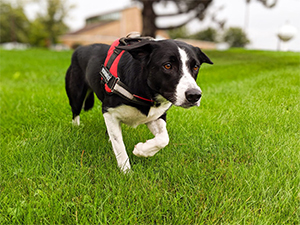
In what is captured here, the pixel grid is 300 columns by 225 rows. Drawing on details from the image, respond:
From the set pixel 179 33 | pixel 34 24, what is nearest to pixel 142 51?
pixel 34 24

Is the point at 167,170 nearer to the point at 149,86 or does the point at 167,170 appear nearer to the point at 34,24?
the point at 149,86

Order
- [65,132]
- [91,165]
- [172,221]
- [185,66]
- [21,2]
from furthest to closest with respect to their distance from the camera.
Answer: [21,2] → [65,132] → [91,165] → [185,66] → [172,221]

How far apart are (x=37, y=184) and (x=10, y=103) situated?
3.55m

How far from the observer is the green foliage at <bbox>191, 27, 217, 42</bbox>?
6606 cm

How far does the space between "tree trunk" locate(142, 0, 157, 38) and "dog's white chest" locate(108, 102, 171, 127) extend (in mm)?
16062

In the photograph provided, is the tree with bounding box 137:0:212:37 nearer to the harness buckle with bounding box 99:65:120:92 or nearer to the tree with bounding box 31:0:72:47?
the harness buckle with bounding box 99:65:120:92

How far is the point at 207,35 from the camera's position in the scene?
6656cm

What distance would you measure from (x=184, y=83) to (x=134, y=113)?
0.71 meters

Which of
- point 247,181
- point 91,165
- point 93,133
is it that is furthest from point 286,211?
point 93,133

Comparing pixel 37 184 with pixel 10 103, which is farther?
pixel 10 103

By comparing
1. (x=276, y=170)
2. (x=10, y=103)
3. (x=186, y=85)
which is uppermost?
(x=186, y=85)

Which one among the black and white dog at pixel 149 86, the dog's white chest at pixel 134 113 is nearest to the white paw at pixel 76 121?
the black and white dog at pixel 149 86

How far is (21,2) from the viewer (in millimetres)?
52875

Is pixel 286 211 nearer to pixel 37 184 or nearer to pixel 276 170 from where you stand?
pixel 276 170
